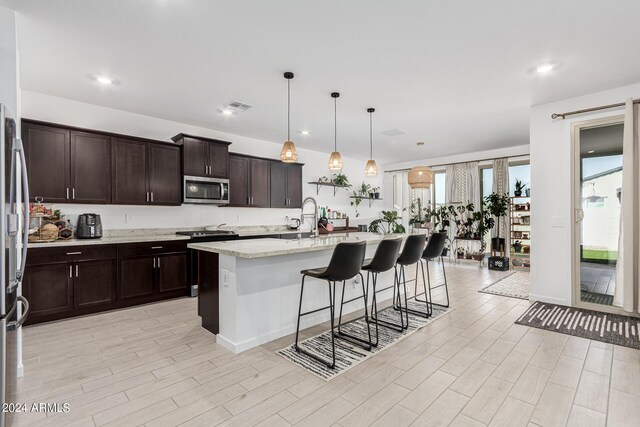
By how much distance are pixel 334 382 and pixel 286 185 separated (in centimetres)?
449

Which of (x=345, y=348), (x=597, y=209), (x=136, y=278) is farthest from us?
(x=136, y=278)

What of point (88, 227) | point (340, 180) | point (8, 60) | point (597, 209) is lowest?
point (88, 227)

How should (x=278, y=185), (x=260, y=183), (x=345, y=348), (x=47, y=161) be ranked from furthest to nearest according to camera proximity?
(x=278, y=185)
(x=260, y=183)
(x=47, y=161)
(x=345, y=348)

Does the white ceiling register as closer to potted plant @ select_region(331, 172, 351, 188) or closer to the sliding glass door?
the sliding glass door

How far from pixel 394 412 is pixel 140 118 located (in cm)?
497

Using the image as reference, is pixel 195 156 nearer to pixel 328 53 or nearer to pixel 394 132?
pixel 328 53

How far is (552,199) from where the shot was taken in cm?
420

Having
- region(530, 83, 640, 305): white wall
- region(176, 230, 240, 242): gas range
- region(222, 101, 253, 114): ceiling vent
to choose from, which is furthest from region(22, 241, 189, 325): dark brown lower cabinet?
region(530, 83, 640, 305): white wall

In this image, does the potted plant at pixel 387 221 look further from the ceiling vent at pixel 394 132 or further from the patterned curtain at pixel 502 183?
the ceiling vent at pixel 394 132

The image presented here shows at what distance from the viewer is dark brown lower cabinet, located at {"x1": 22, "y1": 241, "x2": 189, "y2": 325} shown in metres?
3.41

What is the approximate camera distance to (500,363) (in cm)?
255

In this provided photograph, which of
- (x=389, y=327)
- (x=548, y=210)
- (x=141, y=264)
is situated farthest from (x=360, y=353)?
(x=548, y=210)

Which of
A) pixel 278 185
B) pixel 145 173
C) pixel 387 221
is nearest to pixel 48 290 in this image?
pixel 145 173

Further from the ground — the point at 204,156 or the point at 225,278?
the point at 204,156
